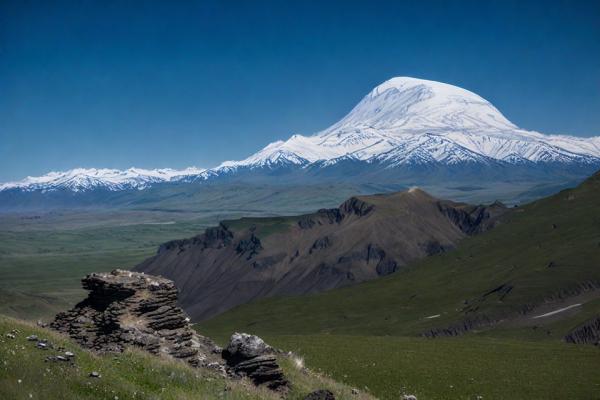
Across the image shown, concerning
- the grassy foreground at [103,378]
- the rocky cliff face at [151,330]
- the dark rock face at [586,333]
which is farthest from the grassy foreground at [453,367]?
the dark rock face at [586,333]

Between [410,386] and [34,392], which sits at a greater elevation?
[34,392]

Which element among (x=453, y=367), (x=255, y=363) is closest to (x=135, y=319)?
(x=255, y=363)

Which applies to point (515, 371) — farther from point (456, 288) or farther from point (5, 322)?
point (456, 288)

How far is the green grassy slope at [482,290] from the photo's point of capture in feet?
371

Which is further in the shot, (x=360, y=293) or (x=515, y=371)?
(x=360, y=293)

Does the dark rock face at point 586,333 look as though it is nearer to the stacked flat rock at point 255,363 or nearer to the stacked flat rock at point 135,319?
the stacked flat rock at point 135,319

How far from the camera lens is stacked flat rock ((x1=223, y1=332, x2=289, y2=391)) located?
2327 cm

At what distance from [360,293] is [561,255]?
169ft

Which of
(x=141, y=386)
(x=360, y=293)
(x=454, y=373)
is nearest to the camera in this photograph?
(x=141, y=386)

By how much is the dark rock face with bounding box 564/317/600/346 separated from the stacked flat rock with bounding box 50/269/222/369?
67871mm

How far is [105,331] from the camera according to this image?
26.5 metres

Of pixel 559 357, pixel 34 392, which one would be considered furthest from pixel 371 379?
pixel 34 392

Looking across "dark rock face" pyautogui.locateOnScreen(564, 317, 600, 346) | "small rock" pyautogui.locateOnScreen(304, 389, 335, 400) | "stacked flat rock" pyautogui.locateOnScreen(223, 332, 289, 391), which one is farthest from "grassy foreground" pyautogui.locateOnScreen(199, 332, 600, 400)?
"dark rock face" pyautogui.locateOnScreen(564, 317, 600, 346)

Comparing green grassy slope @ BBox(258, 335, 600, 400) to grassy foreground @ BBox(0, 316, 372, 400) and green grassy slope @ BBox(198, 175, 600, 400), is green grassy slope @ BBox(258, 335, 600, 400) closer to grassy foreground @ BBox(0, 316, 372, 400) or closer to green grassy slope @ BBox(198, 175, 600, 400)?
green grassy slope @ BBox(198, 175, 600, 400)
